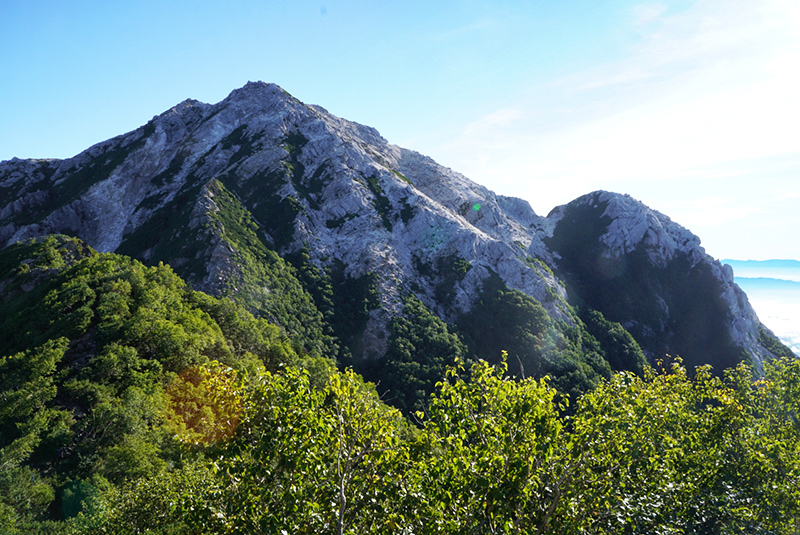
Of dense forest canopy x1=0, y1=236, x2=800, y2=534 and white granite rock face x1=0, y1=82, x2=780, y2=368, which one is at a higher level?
white granite rock face x1=0, y1=82, x2=780, y2=368

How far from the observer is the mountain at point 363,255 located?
116m

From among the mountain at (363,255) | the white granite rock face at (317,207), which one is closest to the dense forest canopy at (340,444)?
the mountain at (363,255)

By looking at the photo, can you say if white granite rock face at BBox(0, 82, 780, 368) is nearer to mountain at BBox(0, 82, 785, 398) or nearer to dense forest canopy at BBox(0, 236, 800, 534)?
mountain at BBox(0, 82, 785, 398)

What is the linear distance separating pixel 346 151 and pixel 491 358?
395ft

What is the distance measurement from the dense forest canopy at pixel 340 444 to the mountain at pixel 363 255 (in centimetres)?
5203

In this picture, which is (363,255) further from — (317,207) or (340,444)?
(340,444)

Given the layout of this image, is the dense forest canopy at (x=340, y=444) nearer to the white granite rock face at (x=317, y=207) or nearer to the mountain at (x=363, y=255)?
the mountain at (x=363, y=255)

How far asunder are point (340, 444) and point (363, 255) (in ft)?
426

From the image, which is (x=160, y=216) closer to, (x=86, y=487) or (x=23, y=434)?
(x=23, y=434)

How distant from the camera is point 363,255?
140000 millimetres

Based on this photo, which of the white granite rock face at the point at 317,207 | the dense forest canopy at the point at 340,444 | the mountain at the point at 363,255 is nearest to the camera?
the dense forest canopy at the point at 340,444

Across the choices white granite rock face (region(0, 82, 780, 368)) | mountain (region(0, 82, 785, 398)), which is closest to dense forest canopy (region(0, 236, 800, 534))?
mountain (region(0, 82, 785, 398))

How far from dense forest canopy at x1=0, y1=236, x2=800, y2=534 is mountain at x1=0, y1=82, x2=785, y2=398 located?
52.0 metres

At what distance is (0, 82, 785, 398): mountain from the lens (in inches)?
4569
